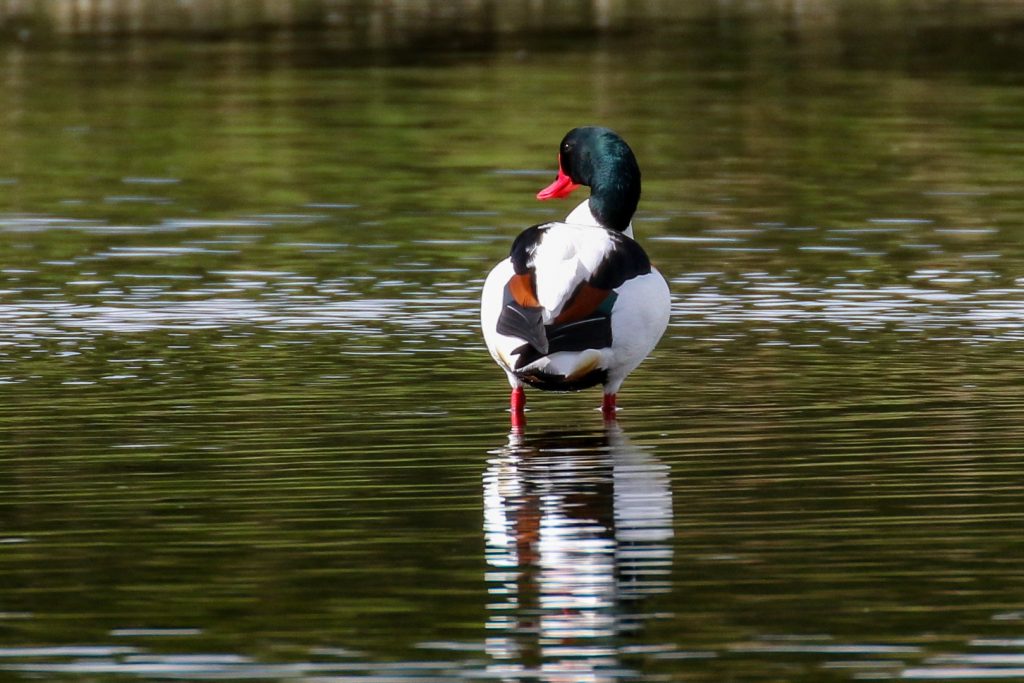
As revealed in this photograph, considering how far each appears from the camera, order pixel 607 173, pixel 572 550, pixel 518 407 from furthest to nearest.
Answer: pixel 607 173
pixel 518 407
pixel 572 550

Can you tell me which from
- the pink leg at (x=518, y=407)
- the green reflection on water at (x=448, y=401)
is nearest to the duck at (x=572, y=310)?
the pink leg at (x=518, y=407)

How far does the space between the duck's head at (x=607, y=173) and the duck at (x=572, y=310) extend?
1.01 m

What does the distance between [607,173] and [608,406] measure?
1802 millimetres

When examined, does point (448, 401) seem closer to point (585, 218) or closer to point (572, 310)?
point (572, 310)

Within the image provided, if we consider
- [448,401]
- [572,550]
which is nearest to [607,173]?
[448,401]

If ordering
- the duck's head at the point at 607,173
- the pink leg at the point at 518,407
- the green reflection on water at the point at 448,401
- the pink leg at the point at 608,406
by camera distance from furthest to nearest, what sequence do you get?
1. the duck's head at the point at 607,173
2. the pink leg at the point at 608,406
3. the pink leg at the point at 518,407
4. the green reflection on water at the point at 448,401

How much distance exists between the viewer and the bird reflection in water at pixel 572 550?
6789 millimetres

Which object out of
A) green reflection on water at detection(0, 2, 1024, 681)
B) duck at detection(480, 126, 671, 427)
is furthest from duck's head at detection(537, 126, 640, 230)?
duck at detection(480, 126, 671, 427)

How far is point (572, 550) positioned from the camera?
8.02 m

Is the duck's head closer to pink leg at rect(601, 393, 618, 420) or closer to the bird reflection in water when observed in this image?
pink leg at rect(601, 393, 618, 420)

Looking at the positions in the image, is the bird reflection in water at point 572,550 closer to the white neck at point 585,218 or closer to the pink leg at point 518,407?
the pink leg at point 518,407

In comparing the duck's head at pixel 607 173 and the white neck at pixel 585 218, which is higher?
the duck's head at pixel 607 173

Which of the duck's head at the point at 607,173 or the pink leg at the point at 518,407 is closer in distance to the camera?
the pink leg at the point at 518,407

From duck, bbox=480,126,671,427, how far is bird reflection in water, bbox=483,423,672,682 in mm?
325
